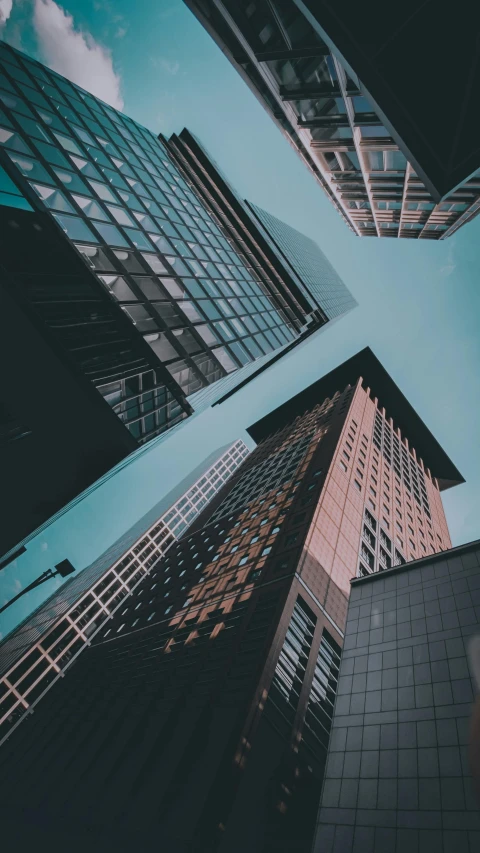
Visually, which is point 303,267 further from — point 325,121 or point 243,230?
point 325,121

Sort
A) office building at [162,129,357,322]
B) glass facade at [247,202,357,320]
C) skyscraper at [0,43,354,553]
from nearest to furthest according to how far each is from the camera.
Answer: skyscraper at [0,43,354,553] → office building at [162,129,357,322] → glass facade at [247,202,357,320]

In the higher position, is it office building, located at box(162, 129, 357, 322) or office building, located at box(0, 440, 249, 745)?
office building, located at box(162, 129, 357, 322)

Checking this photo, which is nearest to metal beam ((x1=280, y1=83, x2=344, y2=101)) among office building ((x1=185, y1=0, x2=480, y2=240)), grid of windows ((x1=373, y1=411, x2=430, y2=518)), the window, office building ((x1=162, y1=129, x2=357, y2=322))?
office building ((x1=185, y1=0, x2=480, y2=240))

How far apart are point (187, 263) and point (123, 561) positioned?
81203 mm

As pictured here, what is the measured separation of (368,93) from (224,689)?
2663 centimetres

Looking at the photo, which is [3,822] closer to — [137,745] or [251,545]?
[137,745]

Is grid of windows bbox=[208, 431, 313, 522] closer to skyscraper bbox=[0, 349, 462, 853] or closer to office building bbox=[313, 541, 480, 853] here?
skyscraper bbox=[0, 349, 462, 853]

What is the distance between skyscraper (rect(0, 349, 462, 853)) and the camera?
59.3ft

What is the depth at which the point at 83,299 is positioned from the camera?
16828 mm

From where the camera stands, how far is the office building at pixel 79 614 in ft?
215

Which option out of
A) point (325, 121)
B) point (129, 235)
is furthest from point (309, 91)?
point (129, 235)

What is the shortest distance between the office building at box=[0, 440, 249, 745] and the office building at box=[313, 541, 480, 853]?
45337mm

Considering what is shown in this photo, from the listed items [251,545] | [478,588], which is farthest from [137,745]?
[478,588]

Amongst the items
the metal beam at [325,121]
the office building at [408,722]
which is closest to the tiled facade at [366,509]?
the office building at [408,722]
